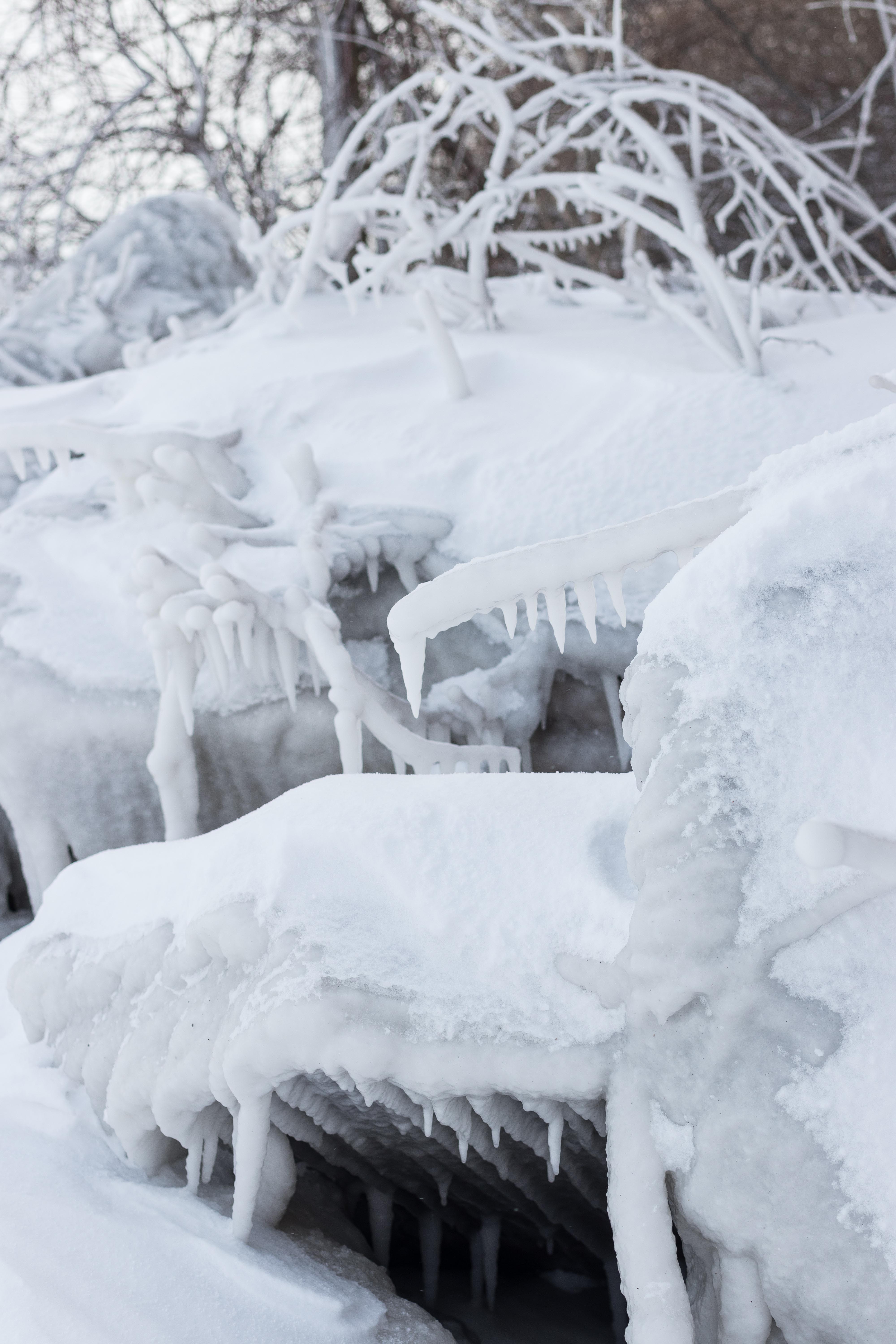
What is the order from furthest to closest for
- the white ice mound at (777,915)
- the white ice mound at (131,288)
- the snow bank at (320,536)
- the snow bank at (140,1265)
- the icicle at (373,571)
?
the white ice mound at (131,288) < the icicle at (373,571) < the snow bank at (320,536) < the snow bank at (140,1265) < the white ice mound at (777,915)

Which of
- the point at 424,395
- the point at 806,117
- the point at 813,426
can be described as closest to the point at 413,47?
the point at 806,117

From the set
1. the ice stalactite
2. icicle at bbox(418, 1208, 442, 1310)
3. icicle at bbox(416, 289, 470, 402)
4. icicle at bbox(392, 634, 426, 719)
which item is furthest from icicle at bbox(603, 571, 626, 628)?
icicle at bbox(416, 289, 470, 402)

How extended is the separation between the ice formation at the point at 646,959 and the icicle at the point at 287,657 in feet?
2.36

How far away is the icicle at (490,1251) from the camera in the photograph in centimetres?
179

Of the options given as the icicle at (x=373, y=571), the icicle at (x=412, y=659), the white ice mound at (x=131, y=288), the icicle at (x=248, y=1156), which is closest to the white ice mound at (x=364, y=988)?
the icicle at (x=248, y=1156)

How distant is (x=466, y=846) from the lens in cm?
136

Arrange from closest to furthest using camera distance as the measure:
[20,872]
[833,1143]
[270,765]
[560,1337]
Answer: [833,1143] → [560,1337] → [270,765] → [20,872]

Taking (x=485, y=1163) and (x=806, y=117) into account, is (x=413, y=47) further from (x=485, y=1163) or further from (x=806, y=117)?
(x=485, y=1163)

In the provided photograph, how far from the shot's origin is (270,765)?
2.34 m

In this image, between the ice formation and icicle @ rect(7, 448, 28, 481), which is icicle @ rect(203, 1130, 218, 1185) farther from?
icicle @ rect(7, 448, 28, 481)

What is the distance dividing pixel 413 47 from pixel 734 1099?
7184 millimetres

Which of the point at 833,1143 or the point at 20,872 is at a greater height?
the point at 833,1143

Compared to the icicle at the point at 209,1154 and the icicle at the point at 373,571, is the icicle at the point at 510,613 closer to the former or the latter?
the icicle at the point at 209,1154

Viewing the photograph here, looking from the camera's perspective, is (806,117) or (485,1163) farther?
(806,117)
